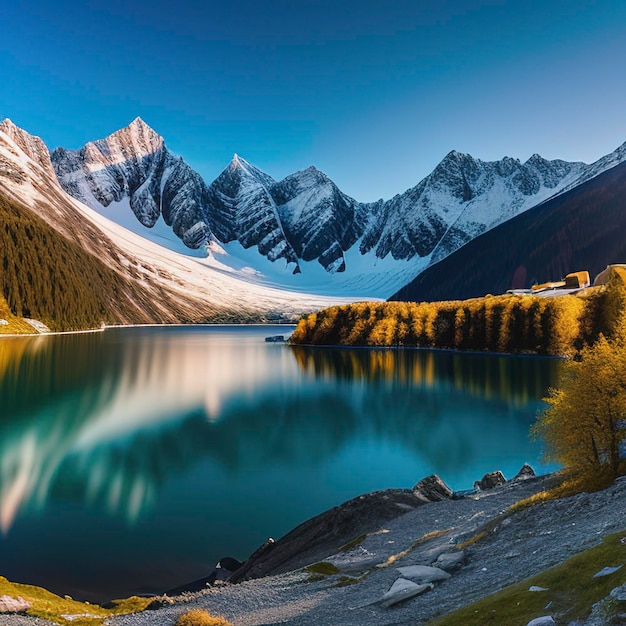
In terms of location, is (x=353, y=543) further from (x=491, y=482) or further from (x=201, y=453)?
(x=201, y=453)

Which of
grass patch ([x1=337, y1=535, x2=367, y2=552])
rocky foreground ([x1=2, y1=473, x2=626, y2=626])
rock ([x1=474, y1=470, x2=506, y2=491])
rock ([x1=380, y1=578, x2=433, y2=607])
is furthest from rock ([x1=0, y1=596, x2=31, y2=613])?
rock ([x1=474, y1=470, x2=506, y2=491])

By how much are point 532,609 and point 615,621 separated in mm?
1484

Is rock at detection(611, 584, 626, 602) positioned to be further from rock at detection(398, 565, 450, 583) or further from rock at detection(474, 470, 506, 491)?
rock at detection(474, 470, 506, 491)

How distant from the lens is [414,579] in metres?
12.4

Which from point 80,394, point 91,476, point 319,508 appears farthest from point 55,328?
point 319,508

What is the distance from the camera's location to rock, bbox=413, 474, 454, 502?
81.6ft

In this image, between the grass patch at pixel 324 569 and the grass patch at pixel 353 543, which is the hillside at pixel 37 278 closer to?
the grass patch at pixel 353 543

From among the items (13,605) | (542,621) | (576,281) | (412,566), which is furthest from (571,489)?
(576,281)

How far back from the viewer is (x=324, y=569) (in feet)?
52.1

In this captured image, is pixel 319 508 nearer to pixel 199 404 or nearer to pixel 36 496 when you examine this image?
pixel 36 496

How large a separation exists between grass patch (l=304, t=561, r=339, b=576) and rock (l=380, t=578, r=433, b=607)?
403 centimetres

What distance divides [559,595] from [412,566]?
554 cm

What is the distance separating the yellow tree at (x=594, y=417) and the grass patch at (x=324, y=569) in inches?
350

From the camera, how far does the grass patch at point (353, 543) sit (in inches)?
738
